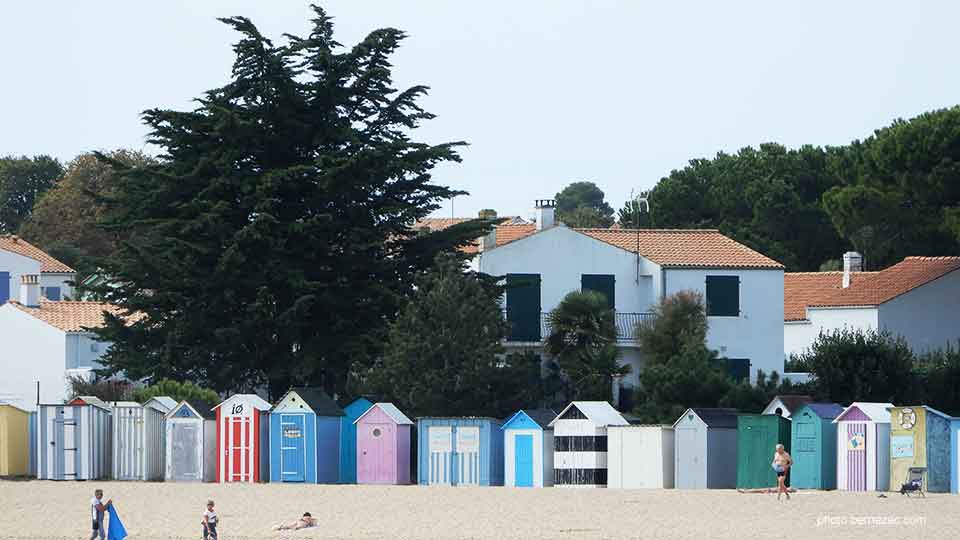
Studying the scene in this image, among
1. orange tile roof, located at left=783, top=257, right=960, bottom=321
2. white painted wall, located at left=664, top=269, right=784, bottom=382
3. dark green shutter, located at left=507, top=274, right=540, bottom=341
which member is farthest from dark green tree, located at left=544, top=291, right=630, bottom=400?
orange tile roof, located at left=783, top=257, right=960, bottom=321

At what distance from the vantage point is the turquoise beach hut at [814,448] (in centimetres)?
3856

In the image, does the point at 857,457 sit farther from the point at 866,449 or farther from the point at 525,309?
the point at 525,309

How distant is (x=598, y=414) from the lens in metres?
41.0

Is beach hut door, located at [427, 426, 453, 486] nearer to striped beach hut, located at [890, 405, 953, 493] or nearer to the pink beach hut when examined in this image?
the pink beach hut

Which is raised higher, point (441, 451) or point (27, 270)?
point (27, 270)

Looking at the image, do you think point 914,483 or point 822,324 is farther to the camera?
point 822,324

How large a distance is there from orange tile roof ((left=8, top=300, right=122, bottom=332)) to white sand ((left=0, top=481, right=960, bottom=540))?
26.2 m

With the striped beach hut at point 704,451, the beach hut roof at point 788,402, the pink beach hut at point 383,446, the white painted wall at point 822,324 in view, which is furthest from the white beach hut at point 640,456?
the white painted wall at point 822,324

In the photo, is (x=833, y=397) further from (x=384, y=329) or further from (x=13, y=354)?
(x=13, y=354)

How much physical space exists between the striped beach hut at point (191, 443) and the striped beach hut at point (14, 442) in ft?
12.8

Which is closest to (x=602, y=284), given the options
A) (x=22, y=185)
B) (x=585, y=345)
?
(x=585, y=345)

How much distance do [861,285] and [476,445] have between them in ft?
99.1

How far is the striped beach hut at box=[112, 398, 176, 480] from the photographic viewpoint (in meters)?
43.8

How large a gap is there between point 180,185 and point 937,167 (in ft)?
76.0
